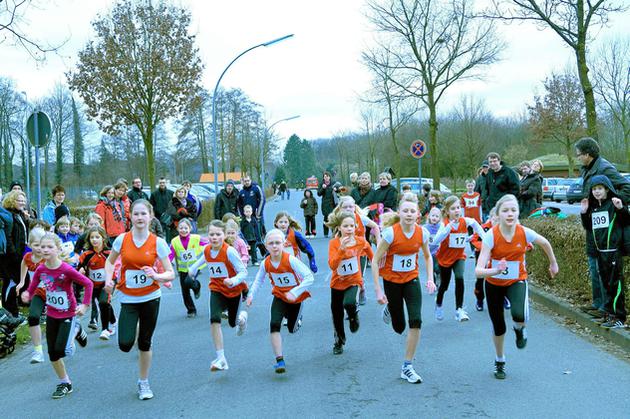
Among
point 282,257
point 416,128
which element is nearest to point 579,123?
point 416,128

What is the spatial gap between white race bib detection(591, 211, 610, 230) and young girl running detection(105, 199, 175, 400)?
479cm

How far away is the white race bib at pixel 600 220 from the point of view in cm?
729

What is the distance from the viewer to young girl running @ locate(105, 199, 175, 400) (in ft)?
18.6

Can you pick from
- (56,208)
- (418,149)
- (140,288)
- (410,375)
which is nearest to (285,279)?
(140,288)

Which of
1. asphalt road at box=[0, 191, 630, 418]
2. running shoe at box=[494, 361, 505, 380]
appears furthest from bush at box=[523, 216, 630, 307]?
running shoe at box=[494, 361, 505, 380]

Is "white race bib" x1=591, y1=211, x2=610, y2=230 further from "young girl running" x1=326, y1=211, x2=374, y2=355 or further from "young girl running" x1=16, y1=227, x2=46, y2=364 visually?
"young girl running" x1=16, y1=227, x2=46, y2=364

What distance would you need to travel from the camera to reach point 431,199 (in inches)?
491

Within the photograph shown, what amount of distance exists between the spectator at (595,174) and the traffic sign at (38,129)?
8.15m

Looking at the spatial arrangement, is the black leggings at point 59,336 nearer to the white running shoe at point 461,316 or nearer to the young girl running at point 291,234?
the young girl running at point 291,234

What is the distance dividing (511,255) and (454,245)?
266 centimetres

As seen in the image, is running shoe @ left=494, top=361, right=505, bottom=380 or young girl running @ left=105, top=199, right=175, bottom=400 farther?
running shoe @ left=494, top=361, right=505, bottom=380

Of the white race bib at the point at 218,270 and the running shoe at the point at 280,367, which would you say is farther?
the white race bib at the point at 218,270

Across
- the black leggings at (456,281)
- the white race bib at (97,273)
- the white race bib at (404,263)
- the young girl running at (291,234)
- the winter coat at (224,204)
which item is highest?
the winter coat at (224,204)

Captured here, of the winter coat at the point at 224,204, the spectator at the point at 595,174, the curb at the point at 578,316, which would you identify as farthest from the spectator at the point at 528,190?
the winter coat at the point at 224,204
